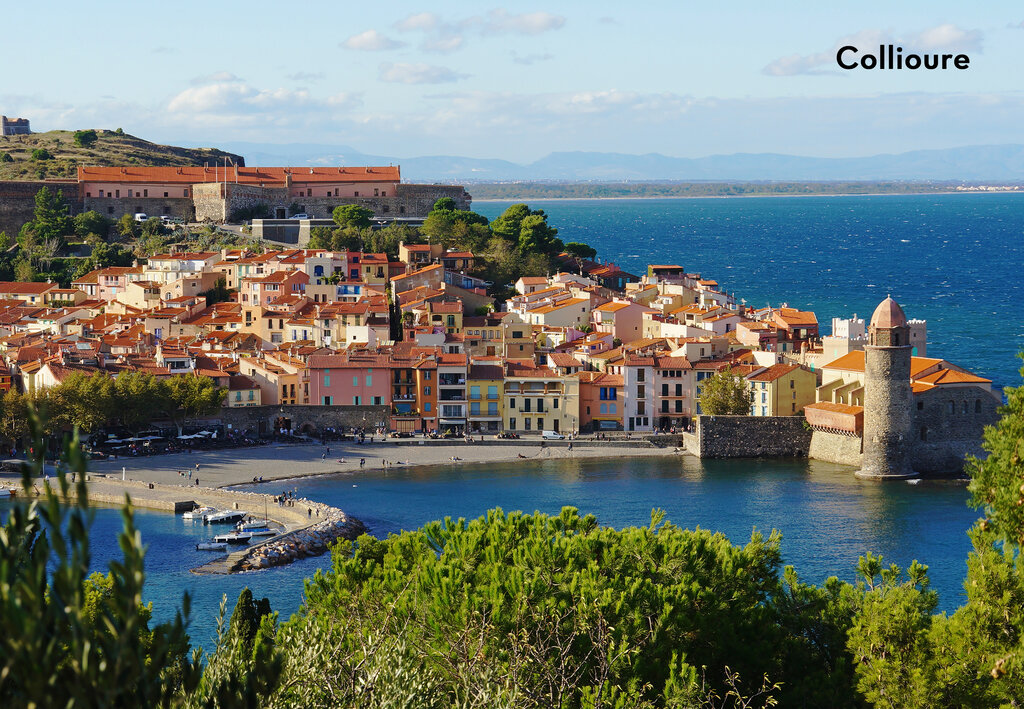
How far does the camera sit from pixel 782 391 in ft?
133

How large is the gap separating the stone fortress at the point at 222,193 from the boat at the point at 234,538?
38068 mm


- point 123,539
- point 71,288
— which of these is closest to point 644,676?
point 123,539

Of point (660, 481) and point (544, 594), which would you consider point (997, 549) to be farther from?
point (660, 481)

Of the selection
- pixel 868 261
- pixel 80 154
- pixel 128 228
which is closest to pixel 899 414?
pixel 128 228

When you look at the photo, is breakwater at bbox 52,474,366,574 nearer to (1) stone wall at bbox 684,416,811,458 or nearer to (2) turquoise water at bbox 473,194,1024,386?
(1) stone wall at bbox 684,416,811,458

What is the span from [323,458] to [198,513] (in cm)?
668

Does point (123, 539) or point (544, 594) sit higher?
point (123, 539)

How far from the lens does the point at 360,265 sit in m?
55.2

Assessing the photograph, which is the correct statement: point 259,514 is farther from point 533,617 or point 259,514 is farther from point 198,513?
point 533,617

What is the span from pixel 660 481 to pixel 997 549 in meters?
21.8

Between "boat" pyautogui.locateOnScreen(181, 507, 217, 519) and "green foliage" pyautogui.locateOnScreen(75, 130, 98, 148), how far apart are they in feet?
187

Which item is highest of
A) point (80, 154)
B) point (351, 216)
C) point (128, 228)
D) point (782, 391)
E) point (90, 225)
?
point (80, 154)

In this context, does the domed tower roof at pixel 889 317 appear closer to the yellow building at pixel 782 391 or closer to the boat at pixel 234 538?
the yellow building at pixel 782 391

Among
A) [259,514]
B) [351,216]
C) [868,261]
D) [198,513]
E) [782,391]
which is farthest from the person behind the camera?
[868,261]
